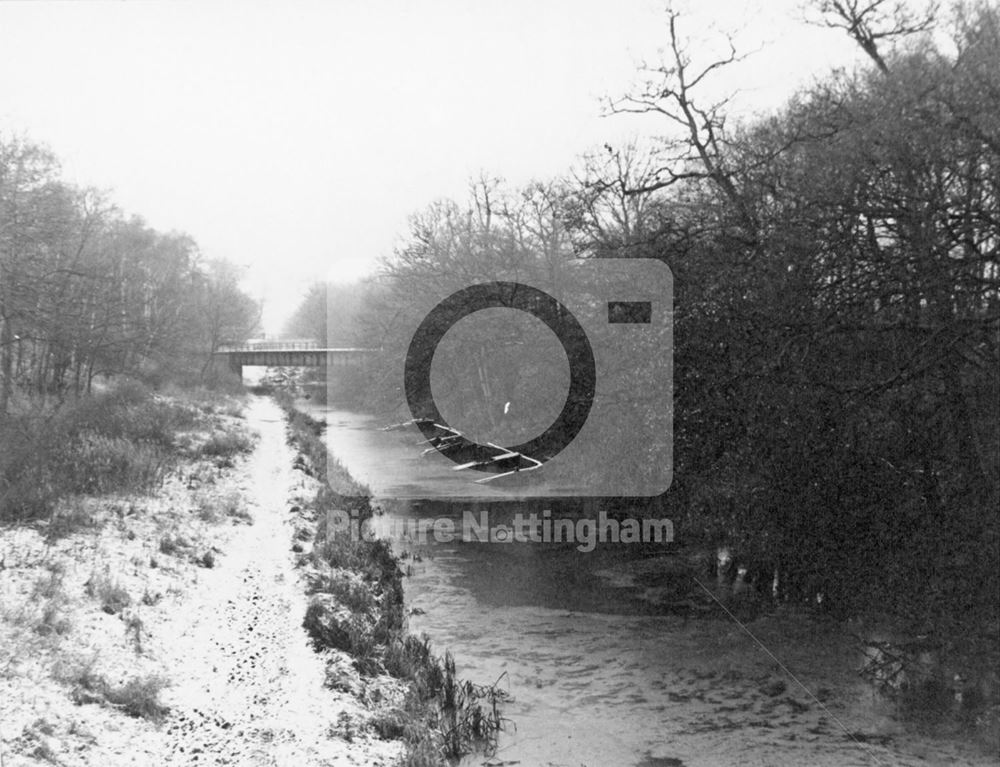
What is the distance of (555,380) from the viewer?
1692 cm

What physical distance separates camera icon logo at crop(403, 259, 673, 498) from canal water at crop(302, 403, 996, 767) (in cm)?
220

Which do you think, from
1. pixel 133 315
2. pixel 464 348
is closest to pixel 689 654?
pixel 464 348

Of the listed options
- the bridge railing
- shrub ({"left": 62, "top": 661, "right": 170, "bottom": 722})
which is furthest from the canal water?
the bridge railing

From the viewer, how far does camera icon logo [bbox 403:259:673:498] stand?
12672 millimetres

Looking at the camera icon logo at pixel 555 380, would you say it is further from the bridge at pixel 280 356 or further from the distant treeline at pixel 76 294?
the bridge at pixel 280 356

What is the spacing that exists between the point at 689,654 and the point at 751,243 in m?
5.29

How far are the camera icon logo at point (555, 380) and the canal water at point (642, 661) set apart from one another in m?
2.20

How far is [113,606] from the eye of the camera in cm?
861

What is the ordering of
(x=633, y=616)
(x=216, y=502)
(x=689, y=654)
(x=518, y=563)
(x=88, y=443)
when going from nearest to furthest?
(x=689, y=654) < (x=633, y=616) < (x=518, y=563) < (x=216, y=502) < (x=88, y=443)

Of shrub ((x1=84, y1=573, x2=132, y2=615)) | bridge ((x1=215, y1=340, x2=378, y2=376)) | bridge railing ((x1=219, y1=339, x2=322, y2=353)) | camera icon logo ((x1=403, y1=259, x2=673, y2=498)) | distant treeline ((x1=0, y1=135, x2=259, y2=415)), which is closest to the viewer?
shrub ((x1=84, y1=573, x2=132, y2=615))

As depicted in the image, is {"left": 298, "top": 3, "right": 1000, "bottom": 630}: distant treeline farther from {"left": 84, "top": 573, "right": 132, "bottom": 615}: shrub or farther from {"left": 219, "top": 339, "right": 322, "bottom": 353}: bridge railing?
{"left": 219, "top": 339, "right": 322, "bottom": 353}: bridge railing

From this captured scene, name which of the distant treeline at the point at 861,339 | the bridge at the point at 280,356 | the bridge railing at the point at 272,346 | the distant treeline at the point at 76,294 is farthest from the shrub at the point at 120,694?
the bridge railing at the point at 272,346

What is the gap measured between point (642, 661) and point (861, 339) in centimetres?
461

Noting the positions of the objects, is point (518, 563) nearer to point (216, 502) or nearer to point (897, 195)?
point (216, 502)
